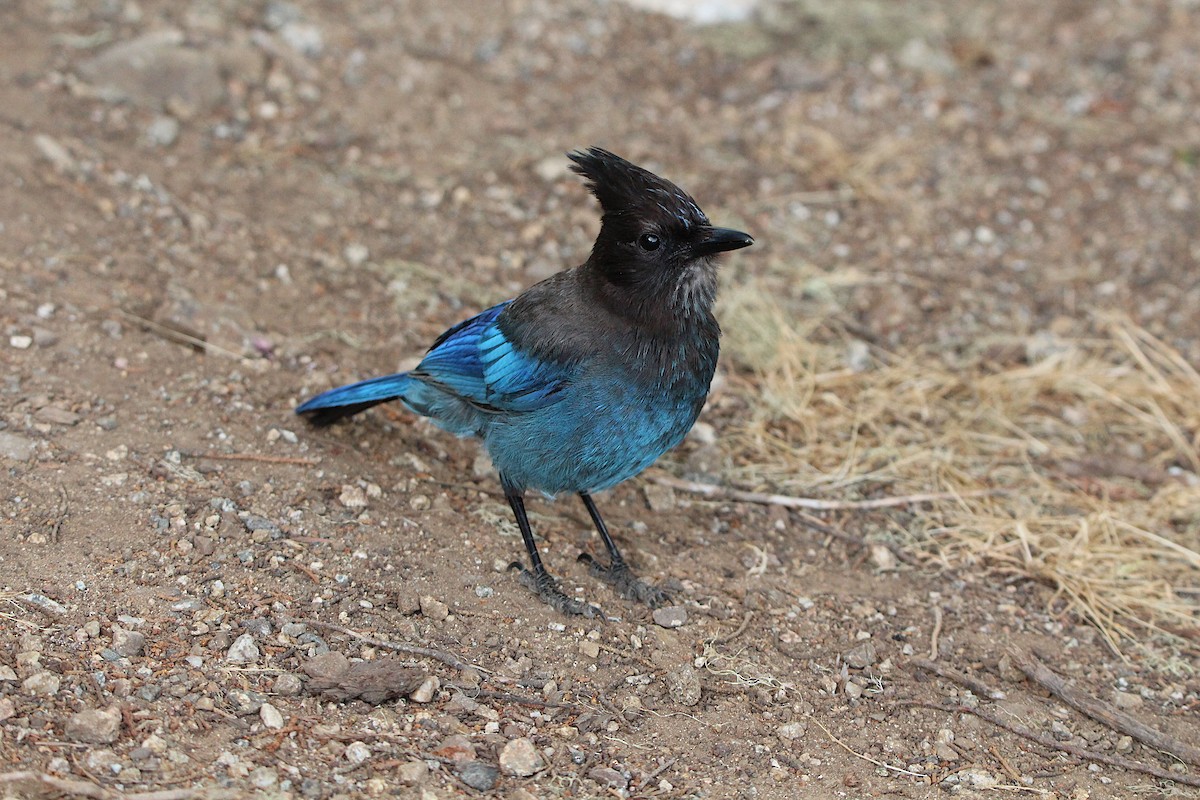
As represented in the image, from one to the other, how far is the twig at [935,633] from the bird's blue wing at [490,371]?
1.60m

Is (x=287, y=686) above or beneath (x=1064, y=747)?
beneath

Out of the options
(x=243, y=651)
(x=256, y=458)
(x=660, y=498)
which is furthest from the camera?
(x=660, y=498)

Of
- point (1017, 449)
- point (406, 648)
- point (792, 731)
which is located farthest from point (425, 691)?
point (1017, 449)


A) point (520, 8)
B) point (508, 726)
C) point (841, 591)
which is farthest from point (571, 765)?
point (520, 8)

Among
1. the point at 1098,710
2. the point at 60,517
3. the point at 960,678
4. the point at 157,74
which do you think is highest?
the point at 157,74

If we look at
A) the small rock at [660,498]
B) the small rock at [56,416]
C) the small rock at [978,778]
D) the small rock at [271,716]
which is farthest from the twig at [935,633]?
the small rock at [56,416]

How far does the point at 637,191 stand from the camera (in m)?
4.28

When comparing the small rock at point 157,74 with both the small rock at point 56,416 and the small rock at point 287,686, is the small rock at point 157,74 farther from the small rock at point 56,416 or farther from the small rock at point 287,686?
the small rock at point 287,686

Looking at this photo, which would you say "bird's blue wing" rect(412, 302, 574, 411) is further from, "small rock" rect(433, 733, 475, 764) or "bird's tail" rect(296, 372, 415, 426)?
"small rock" rect(433, 733, 475, 764)

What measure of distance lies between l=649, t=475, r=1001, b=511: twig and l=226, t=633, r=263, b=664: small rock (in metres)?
1.98

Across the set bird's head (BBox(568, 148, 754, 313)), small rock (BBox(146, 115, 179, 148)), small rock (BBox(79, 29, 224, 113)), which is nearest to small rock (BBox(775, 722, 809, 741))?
bird's head (BBox(568, 148, 754, 313))

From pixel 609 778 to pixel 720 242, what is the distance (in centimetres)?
179

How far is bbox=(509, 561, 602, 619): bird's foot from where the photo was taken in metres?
4.36

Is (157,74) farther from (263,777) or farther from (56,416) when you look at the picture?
(263,777)
